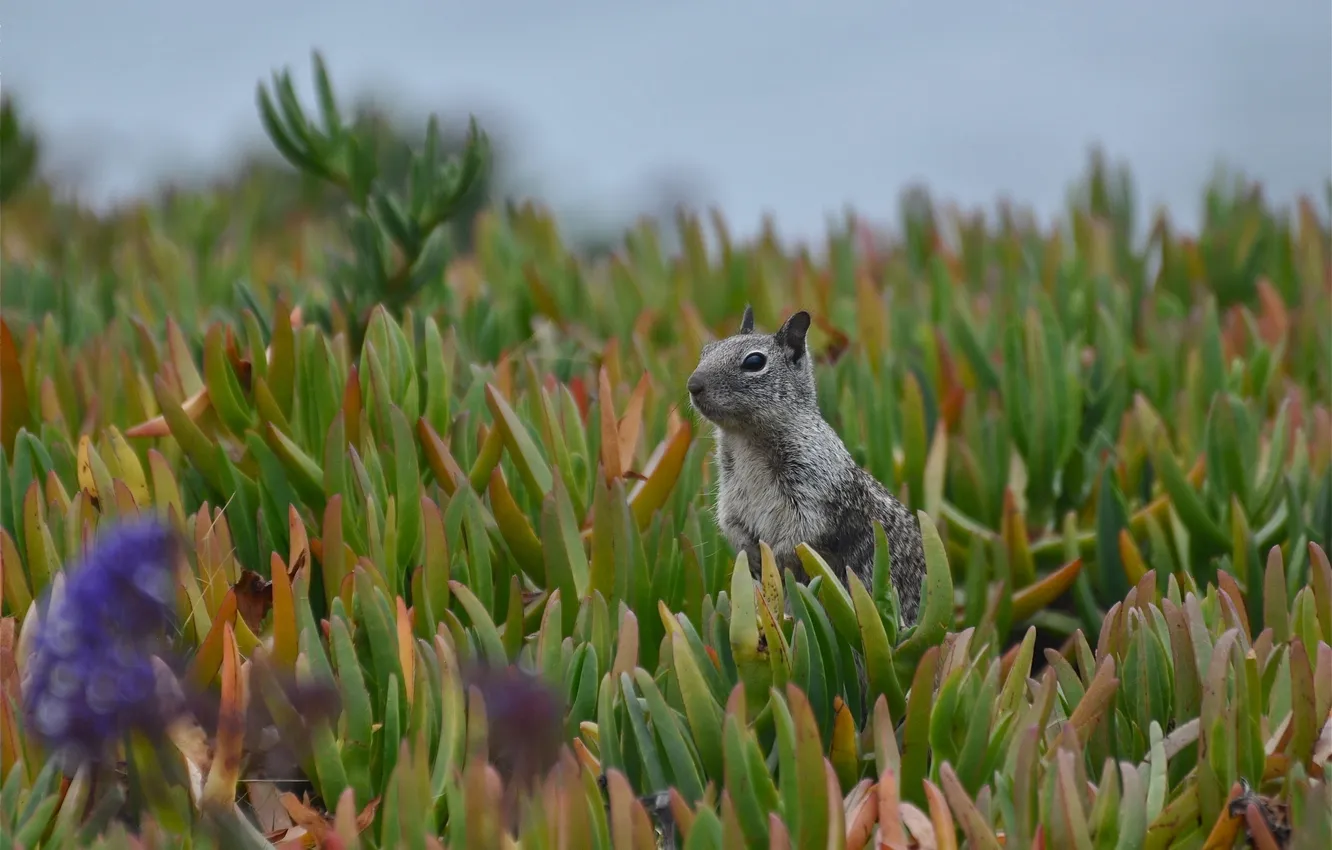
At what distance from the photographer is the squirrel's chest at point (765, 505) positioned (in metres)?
3.83

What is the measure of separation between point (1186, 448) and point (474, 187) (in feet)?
9.33

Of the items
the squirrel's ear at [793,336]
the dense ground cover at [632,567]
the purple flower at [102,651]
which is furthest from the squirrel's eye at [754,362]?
the purple flower at [102,651]

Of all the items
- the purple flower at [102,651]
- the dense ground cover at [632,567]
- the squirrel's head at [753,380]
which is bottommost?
the dense ground cover at [632,567]

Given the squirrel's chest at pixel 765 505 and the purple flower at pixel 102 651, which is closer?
the purple flower at pixel 102 651

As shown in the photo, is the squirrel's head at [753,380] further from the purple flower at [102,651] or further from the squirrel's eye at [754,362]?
the purple flower at [102,651]

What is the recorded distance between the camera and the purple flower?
212 cm

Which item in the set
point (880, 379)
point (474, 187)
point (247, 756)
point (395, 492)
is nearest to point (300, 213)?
point (474, 187)

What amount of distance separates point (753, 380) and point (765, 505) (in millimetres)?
354

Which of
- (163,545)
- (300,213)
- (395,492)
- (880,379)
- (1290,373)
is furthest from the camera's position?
(300,213)

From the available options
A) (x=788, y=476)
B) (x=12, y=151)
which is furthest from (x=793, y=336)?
(x=12, y=151)

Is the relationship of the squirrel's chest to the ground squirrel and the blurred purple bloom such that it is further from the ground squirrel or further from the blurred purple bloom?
the blurred purple bloom

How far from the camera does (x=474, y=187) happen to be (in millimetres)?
5559

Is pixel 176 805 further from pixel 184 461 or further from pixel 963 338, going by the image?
pixel 963 338

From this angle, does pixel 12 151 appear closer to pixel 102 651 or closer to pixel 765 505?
pixel 765 505
